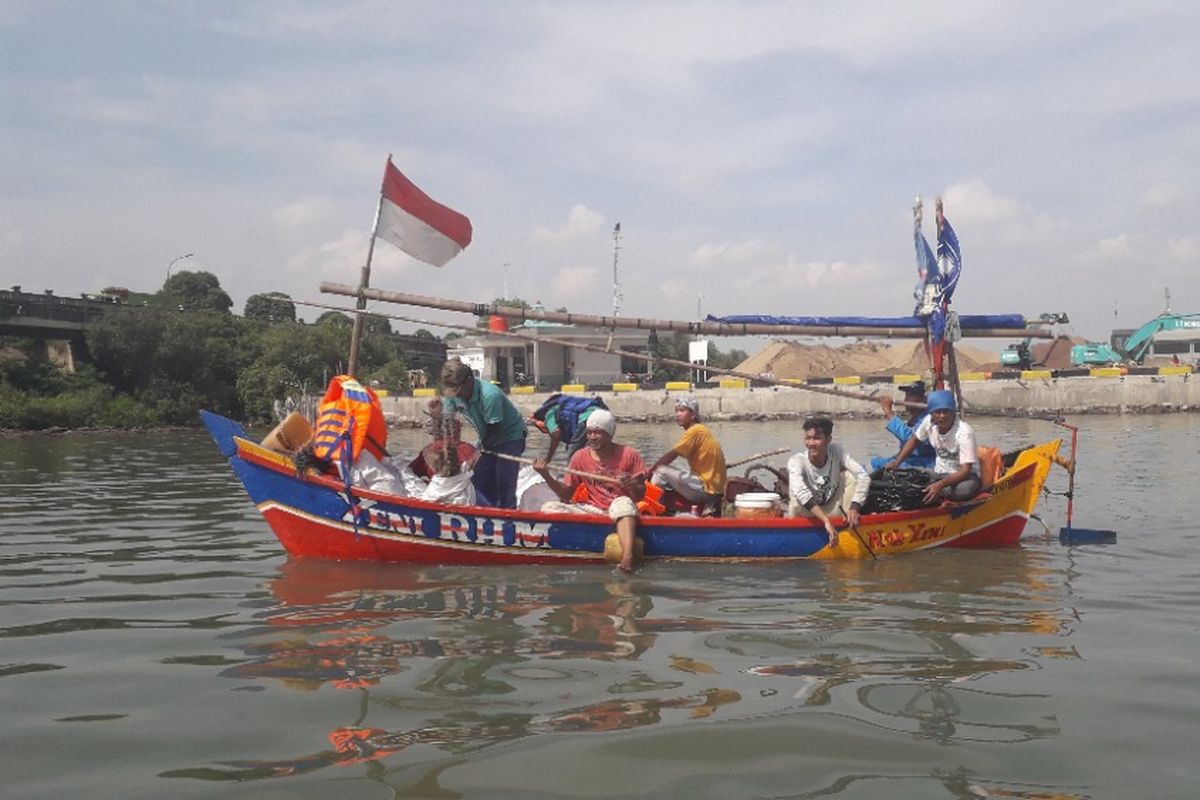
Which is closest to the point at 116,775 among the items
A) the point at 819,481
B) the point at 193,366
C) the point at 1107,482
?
the point at 819,481

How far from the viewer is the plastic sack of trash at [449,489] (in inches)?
354

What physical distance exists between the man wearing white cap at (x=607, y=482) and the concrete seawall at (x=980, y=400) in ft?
93.6

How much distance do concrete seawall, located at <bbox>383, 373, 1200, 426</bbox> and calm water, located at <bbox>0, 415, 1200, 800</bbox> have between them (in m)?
29.1

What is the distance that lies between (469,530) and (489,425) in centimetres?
105

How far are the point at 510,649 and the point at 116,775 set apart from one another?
2.42 m

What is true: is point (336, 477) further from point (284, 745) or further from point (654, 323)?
point (284, 745)

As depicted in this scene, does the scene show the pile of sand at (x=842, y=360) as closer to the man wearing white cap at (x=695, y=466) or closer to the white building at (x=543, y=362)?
the white building at (x=543, y=362)

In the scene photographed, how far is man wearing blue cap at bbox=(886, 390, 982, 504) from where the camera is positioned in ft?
31.1

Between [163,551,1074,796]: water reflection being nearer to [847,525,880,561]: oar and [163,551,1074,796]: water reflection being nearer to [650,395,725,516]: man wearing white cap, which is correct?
[847,525,880,561]: oar

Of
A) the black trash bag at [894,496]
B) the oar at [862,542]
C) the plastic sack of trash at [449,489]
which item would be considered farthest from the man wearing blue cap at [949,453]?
the plastic sack of trash at [449,489]

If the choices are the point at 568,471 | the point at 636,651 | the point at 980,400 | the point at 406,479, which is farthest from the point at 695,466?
the point at 980,400

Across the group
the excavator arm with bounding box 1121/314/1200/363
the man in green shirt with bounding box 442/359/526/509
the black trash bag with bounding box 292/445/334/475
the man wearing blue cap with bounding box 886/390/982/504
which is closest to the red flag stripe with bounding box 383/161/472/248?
the man in green shirt with bounding box 442/359/526/509

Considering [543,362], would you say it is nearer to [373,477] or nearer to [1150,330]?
[1150,330]

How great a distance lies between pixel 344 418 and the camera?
Result: 29.2 ft
